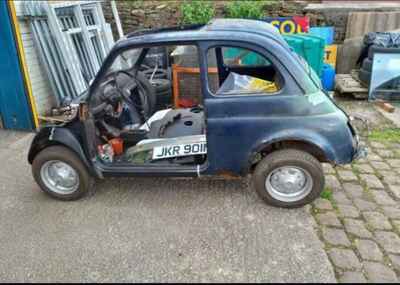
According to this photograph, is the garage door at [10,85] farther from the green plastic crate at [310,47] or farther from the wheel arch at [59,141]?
the green plastic crate at [310,47]

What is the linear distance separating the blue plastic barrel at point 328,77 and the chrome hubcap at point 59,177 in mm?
4661

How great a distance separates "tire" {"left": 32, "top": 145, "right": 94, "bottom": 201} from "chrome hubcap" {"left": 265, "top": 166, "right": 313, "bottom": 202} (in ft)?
5.81

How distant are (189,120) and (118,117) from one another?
744mm

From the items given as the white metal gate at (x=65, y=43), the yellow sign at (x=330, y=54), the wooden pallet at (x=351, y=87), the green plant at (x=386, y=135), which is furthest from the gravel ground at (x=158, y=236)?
the yellow sign at (x=330, y=54)

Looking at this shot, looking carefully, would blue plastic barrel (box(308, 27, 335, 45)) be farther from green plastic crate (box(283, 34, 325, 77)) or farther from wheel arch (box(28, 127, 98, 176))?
wheel arch (box(28, 127, 98, 176))

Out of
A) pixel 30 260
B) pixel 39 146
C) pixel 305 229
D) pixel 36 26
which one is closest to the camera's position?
pixel 30 260

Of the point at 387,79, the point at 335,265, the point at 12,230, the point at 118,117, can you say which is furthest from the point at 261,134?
the point at 387,79

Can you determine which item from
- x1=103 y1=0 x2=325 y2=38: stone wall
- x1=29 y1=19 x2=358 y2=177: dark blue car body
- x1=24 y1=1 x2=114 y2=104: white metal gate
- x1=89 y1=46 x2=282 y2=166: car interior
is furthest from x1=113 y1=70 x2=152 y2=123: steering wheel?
x1=103 y1=0 x2=325 y2=38: stone wall

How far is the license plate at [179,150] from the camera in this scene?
3.21m

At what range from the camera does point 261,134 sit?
118 inches

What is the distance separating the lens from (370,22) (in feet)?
23.1

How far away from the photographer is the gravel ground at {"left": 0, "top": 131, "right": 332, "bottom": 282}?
2.59 m

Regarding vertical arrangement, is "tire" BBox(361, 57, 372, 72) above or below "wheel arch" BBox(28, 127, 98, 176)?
below

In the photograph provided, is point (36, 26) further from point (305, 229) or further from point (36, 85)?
point (305, 229)
